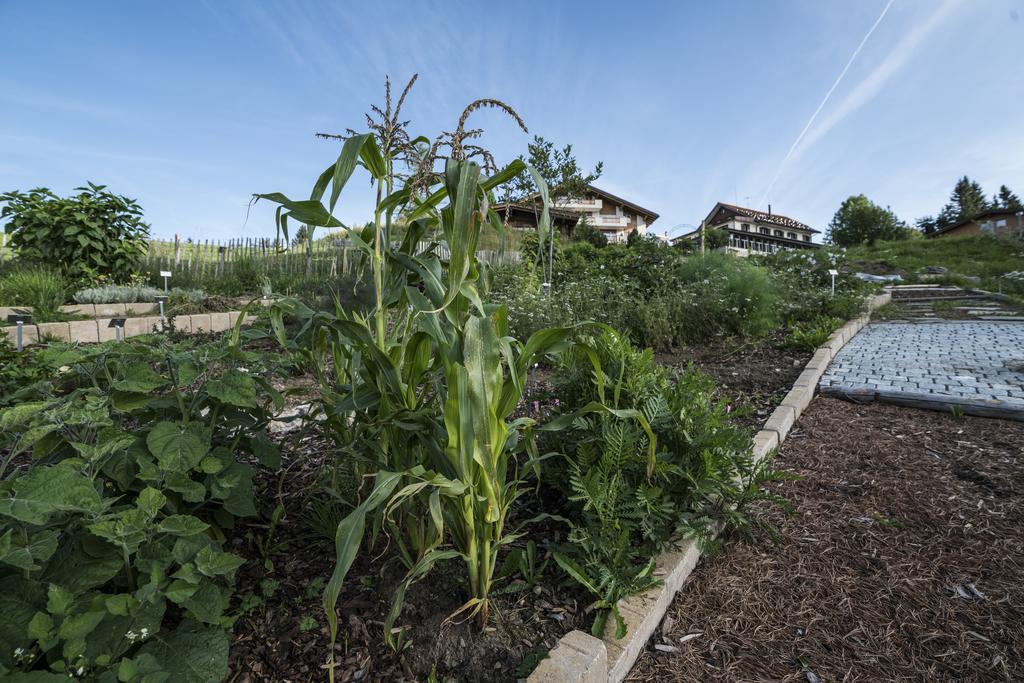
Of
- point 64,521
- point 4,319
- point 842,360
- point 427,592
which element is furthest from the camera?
point 4,319

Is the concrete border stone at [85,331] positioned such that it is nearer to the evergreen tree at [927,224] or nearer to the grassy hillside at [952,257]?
the grassy hillside at [952,257]

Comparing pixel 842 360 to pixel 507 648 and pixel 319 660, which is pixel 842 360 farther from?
pixel 319 660

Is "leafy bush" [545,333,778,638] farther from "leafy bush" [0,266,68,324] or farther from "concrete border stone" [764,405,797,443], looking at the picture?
"leafy bush" [0,266,68,324]

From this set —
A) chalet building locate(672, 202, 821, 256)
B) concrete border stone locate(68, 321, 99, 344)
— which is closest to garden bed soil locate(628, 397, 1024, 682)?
concrete border stone locate(68, 321, 99, 344)

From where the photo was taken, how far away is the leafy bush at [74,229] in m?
7.68

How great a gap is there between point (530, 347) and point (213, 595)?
99 cm

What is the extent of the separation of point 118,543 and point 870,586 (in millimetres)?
2377

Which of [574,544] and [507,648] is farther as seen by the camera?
[574,544]

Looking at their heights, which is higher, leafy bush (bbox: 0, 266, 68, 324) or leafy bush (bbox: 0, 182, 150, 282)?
leafy bush (bbox: 0, 182, 150, 282)

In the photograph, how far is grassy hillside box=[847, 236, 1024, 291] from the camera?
1709 cm

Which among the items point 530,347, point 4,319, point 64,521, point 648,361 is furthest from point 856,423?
point 4,319

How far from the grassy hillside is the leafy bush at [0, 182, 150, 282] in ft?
68.5

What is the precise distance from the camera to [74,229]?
767cm

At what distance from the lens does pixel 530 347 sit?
1377mm
